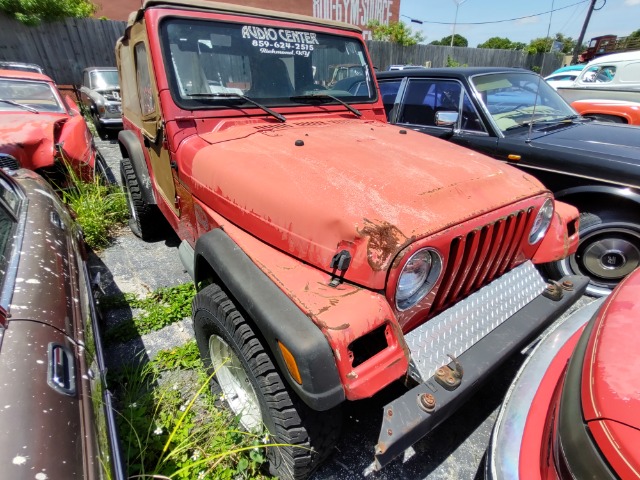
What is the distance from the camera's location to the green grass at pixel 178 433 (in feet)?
5.41

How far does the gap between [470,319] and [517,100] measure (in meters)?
3.26

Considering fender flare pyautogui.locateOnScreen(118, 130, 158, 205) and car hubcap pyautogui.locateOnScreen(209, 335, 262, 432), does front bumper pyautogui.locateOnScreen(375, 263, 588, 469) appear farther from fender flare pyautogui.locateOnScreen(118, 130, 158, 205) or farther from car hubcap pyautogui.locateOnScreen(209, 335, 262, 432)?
fender flare pyautogui.locateOnScreen(118, 130, 158, 205)

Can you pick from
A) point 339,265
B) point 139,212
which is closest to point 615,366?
point 339,265

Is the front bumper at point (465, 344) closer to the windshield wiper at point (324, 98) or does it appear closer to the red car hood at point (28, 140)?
the windshield wiper at point (324, 98)

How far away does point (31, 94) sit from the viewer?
212 inches

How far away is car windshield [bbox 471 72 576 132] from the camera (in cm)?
368

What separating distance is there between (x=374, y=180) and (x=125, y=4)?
76.2 feet

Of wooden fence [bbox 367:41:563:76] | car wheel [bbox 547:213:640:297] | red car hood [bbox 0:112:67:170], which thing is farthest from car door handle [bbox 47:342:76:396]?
wooden fence [bbox 367:41:563:76]

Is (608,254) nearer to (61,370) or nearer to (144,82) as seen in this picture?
(61,370)

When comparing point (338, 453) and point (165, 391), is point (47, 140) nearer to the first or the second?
point (165, 391)

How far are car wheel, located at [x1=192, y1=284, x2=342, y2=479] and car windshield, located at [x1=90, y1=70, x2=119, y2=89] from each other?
31.9 feet

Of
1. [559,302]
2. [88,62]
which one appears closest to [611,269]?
[559,302]

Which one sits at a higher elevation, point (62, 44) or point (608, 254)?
point (62, 44)

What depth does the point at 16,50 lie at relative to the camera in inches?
439
